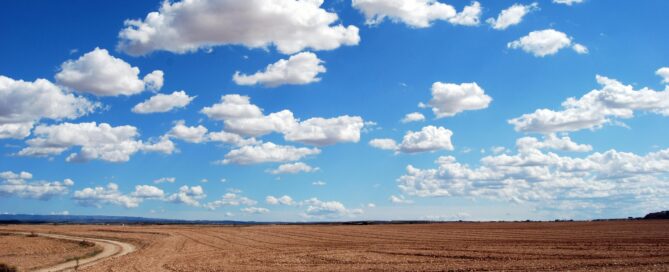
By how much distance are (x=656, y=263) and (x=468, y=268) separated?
29.2 ft

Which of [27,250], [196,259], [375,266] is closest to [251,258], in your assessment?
[196,259]

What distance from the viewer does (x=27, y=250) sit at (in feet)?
189

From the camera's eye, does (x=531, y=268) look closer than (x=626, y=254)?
Yes

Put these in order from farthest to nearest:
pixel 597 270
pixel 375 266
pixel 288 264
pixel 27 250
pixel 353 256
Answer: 1. pixel 27 250
2. pixel 353 256
3. pixel 288 264
4. pixel 375 266
5. pixel 597 270

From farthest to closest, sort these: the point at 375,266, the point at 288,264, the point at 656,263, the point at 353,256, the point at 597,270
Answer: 1. the point at 353,256
2. the point at 288,264
3. the point at 375,266
4. the point at 656,263
5. the point at 597,270

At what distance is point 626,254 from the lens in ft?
117

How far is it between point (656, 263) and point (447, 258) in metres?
11.4

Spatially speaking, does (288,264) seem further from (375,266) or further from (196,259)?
(196,259)

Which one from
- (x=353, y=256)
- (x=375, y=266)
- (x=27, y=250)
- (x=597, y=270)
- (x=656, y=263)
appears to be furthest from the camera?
(x=27, y=250)

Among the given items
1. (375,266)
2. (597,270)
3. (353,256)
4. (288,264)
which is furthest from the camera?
(353,256)

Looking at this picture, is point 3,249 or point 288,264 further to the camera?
point 3,249

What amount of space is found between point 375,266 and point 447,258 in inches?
222

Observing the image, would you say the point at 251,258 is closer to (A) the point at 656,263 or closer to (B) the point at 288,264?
(B) the point at 288,264

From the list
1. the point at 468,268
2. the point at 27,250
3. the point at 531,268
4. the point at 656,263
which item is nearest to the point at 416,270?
the point at 468,268
